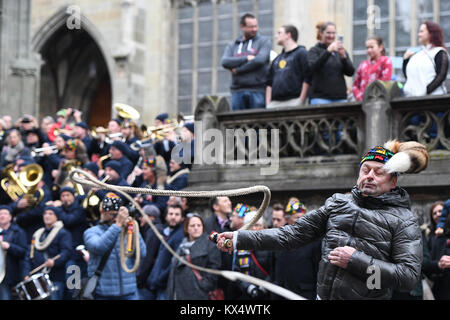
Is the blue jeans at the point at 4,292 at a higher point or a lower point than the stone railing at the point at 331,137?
lower

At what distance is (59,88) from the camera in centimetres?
2481

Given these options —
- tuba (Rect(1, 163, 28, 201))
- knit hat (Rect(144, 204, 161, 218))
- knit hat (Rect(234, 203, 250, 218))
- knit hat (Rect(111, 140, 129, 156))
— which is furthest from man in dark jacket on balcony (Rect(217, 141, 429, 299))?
tuba (Rect(1, 163, 28, 201))

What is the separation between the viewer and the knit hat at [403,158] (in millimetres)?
5055

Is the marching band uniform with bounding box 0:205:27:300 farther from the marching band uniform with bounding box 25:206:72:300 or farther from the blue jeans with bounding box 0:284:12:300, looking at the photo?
the marching band uniform with bounding box 25:206:72:300

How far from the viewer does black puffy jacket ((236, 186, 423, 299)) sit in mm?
4934

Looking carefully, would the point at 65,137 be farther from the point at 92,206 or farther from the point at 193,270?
the point at 193,270

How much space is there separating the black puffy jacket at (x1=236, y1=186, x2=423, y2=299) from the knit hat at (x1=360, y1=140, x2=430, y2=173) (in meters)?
0.21

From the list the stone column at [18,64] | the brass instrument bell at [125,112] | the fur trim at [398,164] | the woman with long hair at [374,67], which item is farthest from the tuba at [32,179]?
the stone column at [18,64]

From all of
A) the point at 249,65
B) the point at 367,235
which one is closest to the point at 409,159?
the point at 367,235

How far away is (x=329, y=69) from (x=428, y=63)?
1316 millimetres

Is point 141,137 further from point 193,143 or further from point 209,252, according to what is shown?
point 209,252

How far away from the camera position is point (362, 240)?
513 centimetres

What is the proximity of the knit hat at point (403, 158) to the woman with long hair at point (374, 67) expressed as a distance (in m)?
5.24

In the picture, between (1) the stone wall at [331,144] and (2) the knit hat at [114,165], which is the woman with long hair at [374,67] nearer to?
(1) the stone wall at [331,144]
